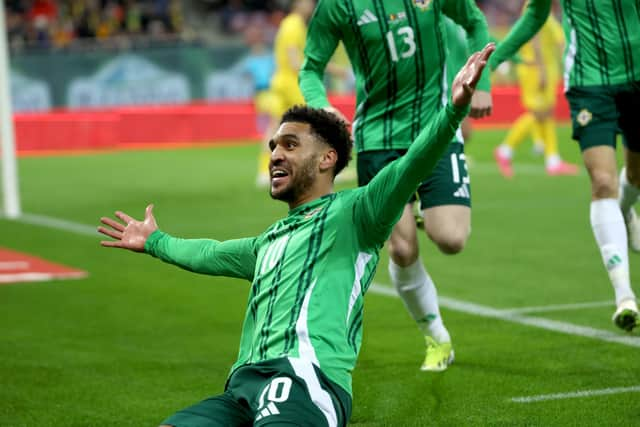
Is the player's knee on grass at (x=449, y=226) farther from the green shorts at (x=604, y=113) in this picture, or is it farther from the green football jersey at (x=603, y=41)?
the green football jersey at (x=603, y=41)

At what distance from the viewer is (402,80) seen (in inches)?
249

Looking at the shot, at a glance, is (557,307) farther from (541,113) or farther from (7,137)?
(541,113)

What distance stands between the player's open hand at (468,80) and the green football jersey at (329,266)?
0.05 m

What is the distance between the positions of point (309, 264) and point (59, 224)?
9086 mm

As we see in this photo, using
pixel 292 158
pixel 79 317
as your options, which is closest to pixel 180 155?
pixel 79 317

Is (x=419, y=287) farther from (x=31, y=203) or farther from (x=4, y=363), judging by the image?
(x=31, y=203)

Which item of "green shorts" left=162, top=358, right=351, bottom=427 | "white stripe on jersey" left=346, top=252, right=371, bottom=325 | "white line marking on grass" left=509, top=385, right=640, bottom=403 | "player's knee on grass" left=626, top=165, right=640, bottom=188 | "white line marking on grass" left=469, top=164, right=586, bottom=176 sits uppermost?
"white stripe on jersey" left=346, top=252, right=371, bottom=325

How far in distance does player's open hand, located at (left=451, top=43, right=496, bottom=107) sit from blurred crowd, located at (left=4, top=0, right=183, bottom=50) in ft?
80.3

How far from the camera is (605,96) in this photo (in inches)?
260

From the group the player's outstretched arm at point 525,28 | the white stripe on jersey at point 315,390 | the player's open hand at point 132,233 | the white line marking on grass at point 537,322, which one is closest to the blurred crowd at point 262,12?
the white line marking on grass at point 537,322

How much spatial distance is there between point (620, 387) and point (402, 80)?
193cm

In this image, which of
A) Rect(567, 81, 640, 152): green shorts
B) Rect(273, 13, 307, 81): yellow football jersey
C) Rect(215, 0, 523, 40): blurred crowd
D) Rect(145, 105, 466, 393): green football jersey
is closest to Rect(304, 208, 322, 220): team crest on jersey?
Rect(145, 105, 466, 393): green football jersey

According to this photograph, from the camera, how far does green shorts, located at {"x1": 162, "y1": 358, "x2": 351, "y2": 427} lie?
150 inches

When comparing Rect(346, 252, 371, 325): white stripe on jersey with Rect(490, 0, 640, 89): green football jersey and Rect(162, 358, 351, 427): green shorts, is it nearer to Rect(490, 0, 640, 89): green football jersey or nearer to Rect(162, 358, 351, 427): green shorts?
Rect(162, 358, 351, 427): green shorts
